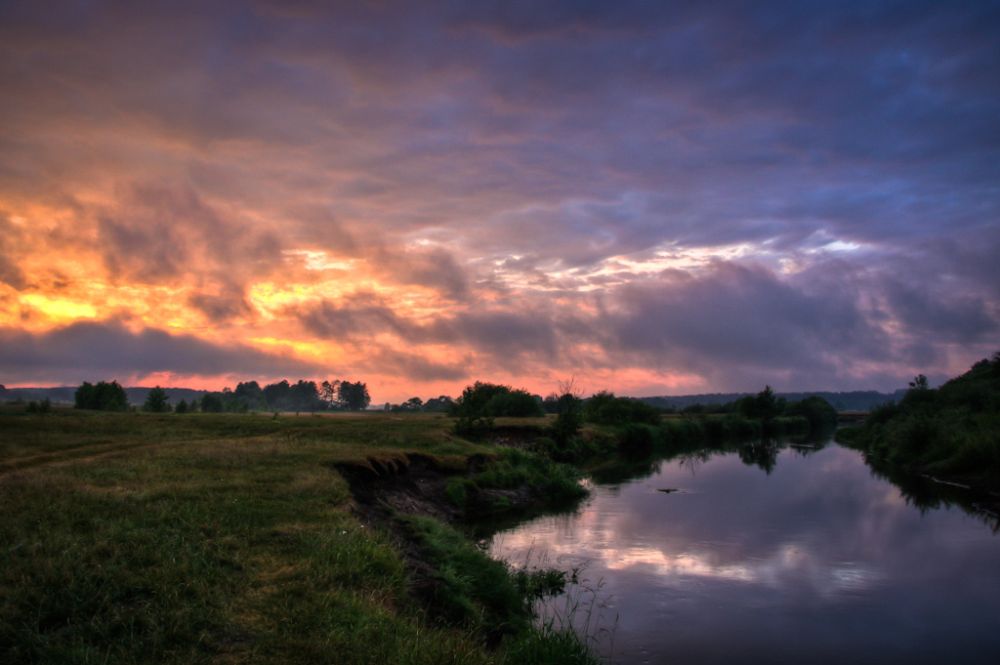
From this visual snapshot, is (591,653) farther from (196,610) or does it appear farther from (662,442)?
(662,442)

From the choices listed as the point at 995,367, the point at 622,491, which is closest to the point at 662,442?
the point at 995,367

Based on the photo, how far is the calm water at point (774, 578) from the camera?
13984 mm

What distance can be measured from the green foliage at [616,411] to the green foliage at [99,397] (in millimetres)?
57968

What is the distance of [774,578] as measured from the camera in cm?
1911

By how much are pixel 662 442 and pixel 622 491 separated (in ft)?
153

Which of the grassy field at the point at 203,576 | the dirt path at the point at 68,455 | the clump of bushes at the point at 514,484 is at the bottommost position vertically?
the clump of bushes at the point at 514,484

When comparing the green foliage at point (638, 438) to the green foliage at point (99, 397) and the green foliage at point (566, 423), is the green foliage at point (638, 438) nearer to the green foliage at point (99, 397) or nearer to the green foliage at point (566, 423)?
the green foliage at point (566, 423)

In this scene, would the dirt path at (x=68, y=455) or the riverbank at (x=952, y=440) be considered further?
the riverbank at (x=952, y=440)

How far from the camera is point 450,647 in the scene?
29.4 feet

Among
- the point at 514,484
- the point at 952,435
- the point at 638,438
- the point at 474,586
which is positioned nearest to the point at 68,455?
the point at 474,586

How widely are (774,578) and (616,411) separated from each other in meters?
71.2

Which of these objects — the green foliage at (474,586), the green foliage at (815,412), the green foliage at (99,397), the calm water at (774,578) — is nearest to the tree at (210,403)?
the green foliage at (99,397)

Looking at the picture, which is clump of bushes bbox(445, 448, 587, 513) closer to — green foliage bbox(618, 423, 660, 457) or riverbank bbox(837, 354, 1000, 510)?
riverbank bbox(837, 354, 1000, 510)

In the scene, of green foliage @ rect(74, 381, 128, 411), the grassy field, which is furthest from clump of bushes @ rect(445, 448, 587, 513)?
green foliage @ rect(74, 381, 128, 411)
